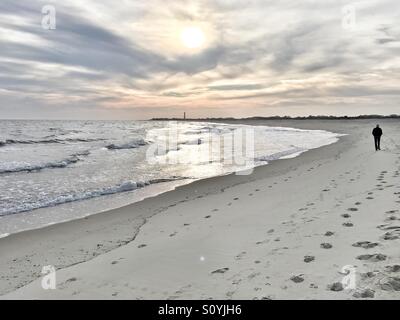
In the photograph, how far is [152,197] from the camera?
1313cm

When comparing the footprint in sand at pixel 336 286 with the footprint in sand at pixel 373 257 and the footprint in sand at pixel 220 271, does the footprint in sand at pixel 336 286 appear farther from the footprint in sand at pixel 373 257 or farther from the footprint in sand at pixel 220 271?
the footprint in sand at pixel 220 271

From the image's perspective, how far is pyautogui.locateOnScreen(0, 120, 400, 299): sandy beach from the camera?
4605 millimetres

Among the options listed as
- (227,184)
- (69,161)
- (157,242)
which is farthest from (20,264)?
(69,161)

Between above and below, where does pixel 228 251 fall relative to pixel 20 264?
above

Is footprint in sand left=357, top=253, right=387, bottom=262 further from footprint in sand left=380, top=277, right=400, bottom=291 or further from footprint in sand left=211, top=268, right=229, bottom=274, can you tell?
footprint in sand left=211, top=268, right=229, bottom=274

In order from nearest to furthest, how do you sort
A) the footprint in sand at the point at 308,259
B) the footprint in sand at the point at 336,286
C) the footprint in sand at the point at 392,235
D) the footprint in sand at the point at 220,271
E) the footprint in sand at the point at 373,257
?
the footprint in sand at the point at 336,286, the footprint in sand at the point at 373,257, the footprint in sand at the point at 308,259, the footprint in sand at the point at 220,271, the footprint in sand at the point at 392,235

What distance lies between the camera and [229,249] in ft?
20.5

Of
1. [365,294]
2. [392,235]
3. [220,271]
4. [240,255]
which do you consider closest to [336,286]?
[365,294]

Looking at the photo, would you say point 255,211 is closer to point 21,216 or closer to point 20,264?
point 20,264

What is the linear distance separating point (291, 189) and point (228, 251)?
6.21 meters

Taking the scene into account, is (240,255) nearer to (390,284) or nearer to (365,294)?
(365,294)

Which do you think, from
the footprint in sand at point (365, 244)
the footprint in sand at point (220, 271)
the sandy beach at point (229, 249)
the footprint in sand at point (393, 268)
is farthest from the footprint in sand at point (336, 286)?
the footprint in sand at point (220, 271)

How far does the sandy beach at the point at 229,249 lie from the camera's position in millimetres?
4605
